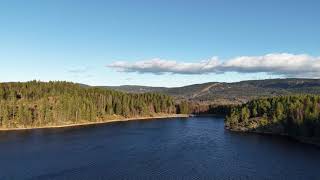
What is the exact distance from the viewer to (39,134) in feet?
617

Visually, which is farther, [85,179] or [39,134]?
[39,134]

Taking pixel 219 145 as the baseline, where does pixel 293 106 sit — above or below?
above

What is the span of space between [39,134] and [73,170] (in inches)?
3340

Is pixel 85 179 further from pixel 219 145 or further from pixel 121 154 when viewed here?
pixel 219 145

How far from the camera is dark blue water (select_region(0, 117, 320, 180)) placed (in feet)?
352

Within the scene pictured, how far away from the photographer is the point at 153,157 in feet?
430

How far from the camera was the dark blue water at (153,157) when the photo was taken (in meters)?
107

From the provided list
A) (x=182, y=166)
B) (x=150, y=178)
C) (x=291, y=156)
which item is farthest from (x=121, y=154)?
(x=291, y=156)

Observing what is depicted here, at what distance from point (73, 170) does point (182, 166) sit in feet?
101

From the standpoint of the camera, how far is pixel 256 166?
118m

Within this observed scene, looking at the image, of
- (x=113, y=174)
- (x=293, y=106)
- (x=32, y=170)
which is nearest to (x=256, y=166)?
(x=113, y=174)

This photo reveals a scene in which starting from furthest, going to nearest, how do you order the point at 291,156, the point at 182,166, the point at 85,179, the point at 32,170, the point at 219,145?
1. the point at 219,145
2. the point at 291,156
3. the point at 182,166
4. the point at 32,170
5. the point at 85,179

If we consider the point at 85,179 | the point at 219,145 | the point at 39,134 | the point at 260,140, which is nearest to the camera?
the point at 85,179

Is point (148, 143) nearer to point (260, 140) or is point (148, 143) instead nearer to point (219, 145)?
point (219, 145)
